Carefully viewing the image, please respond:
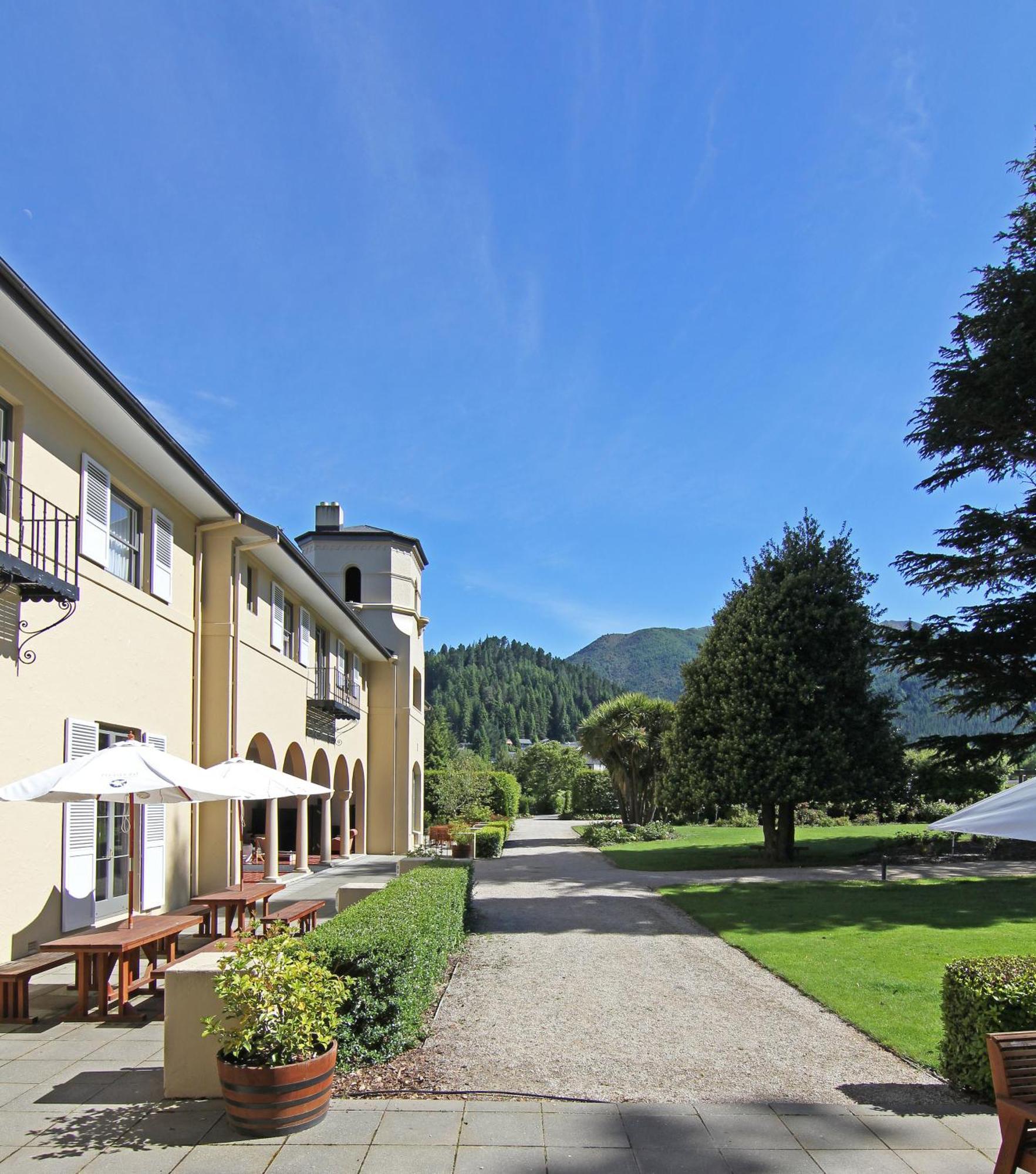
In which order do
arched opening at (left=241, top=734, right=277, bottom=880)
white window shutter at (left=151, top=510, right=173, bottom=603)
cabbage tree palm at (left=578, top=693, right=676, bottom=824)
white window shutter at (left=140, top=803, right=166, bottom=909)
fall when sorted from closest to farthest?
1. white window shutter at (left=140, top=803, right=166, bottom=909)
2. white window shutter at (left=151, top=510, right=173, bottom=603)
3. arched opening at (left=241, top=734, right=277, bottom=880)
4. cabbage tree palm at (left=578, top=693, right=676, bottom=824)

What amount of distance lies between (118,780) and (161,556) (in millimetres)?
6369

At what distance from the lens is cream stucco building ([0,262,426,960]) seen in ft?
30.9

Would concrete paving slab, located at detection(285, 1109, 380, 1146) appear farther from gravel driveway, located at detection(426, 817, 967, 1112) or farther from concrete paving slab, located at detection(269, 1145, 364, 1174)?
gravel driveway, located at detection(426, 817, 967, 1112)

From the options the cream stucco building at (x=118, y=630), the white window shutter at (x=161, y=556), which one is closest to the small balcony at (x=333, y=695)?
the cream stucco building at (x=118, y=630)

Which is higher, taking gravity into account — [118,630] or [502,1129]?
[118,630]

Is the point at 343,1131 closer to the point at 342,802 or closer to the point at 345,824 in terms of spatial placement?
the point at 345,824

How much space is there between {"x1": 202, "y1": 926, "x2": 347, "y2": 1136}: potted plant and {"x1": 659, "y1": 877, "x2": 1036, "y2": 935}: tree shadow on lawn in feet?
29.4

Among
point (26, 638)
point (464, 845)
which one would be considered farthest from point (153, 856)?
point (464, 845)

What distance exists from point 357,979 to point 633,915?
933 centimetres

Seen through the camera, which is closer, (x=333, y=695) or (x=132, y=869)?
(x=132, y=869)

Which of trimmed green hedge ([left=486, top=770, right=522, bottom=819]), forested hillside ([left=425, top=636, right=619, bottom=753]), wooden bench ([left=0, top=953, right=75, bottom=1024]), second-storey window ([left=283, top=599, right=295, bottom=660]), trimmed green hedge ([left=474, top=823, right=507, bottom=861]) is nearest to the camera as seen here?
wooden bench ([left=0, top=953, right=75, bottom=1024])

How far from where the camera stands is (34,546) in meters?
9.80

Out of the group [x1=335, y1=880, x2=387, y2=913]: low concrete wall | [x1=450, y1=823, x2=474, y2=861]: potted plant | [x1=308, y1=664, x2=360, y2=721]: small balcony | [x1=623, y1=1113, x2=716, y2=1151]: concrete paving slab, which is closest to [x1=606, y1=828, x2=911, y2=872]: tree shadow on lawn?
[x1=450, y1=823, x2=474, y2=861]: potted plant

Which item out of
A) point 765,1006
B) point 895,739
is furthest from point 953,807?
point 765,1006
